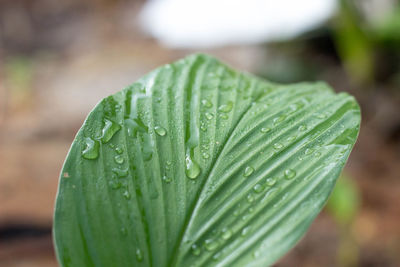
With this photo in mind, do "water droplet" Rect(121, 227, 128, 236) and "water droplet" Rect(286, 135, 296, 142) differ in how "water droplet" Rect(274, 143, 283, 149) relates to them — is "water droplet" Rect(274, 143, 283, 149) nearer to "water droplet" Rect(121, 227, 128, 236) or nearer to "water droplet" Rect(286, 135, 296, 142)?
"water droplet" Rect(286, 135, 296, 142)

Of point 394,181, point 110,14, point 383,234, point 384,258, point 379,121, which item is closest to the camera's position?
point 384,258

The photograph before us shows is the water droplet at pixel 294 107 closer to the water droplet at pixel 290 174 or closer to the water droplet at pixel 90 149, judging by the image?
the water droplet at pixel 290 174

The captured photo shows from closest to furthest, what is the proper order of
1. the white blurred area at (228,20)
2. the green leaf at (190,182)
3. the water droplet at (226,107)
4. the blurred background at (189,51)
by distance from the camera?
1. the green leaf at (190,182)
2. the water droplet at (226,107)
3. the blurred background at (189,51)
4. the white blurred area at (228,20)

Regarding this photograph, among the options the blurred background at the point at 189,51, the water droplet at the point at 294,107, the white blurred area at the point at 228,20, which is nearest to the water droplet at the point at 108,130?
the water droplet at the point at 294,107

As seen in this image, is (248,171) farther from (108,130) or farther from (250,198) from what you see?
(108,130)

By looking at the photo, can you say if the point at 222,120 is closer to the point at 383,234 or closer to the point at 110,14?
the point at 383,234

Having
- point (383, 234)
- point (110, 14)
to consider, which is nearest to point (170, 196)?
point (383, 234)

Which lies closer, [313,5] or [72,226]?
[72,226]
